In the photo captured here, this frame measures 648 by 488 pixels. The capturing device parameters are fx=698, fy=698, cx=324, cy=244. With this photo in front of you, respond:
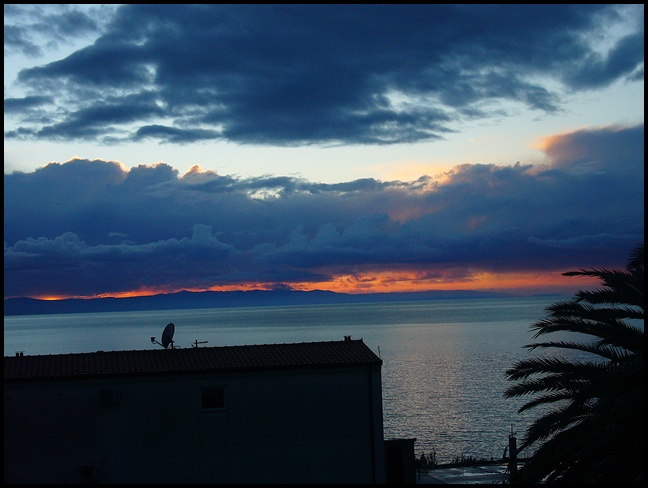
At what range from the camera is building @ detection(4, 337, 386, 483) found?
20922 millimetres

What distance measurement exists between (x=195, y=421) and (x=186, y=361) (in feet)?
6.60

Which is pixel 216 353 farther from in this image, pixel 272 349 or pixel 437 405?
pixel 437 405

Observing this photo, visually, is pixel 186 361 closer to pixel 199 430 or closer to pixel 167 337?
pixel 199 430

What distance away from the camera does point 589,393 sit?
53.6 feet

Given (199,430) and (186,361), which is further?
(186,361)

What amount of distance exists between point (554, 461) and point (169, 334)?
14633 mm

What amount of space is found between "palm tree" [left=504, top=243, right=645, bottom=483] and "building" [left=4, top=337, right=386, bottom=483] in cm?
508

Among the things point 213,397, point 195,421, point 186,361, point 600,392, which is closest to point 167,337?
point 186,361

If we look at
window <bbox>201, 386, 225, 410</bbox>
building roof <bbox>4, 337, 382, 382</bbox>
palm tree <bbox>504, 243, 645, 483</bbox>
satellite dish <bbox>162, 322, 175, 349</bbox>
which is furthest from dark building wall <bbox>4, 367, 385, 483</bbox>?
palm tree <bbox>504, 243, 645, 483</bbox>

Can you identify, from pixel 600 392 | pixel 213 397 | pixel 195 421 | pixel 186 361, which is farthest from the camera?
pixel 186 361

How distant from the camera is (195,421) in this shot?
70.2ft

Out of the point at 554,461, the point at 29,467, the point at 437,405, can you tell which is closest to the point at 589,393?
the point at 554,461

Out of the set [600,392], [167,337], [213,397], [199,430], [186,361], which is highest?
[167,337]

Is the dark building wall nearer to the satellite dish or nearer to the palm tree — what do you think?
the satellite dish
